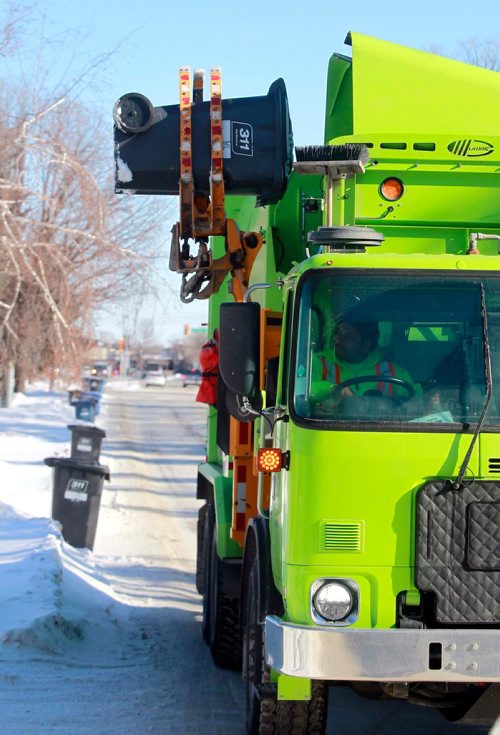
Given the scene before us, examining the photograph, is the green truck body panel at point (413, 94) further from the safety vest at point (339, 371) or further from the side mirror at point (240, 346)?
the safety vest at point (339, 371)

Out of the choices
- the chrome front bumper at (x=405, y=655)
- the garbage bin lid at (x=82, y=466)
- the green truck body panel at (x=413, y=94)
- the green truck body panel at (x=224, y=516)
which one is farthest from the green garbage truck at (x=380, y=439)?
the garbage bin lid at (x=82, y=466)

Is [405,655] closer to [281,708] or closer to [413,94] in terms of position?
[281,708]

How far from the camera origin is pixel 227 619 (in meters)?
7.95

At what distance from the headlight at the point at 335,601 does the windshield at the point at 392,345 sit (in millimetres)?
723

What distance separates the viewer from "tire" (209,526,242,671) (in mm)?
7859

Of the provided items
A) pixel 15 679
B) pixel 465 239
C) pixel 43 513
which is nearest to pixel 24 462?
pixel 43 513

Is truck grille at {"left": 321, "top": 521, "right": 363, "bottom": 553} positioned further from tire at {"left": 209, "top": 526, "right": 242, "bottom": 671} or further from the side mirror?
tire at {"left": 209, "top": 526, "right": 242, "bottom": 671}

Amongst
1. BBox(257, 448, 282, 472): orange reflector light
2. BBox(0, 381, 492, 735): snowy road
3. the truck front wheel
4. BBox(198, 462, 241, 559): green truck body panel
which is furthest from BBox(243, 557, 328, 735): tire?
the truck front wheel

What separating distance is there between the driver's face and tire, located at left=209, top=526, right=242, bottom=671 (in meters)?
3.20

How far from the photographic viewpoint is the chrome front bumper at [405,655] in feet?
15.0

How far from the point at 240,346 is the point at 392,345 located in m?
0.75

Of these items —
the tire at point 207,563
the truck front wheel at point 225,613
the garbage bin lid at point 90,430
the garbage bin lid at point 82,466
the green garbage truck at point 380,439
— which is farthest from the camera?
the garbage bin lid at point 90,430

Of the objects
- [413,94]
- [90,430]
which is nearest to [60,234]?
[90,430]

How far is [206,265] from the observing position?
7020mm
